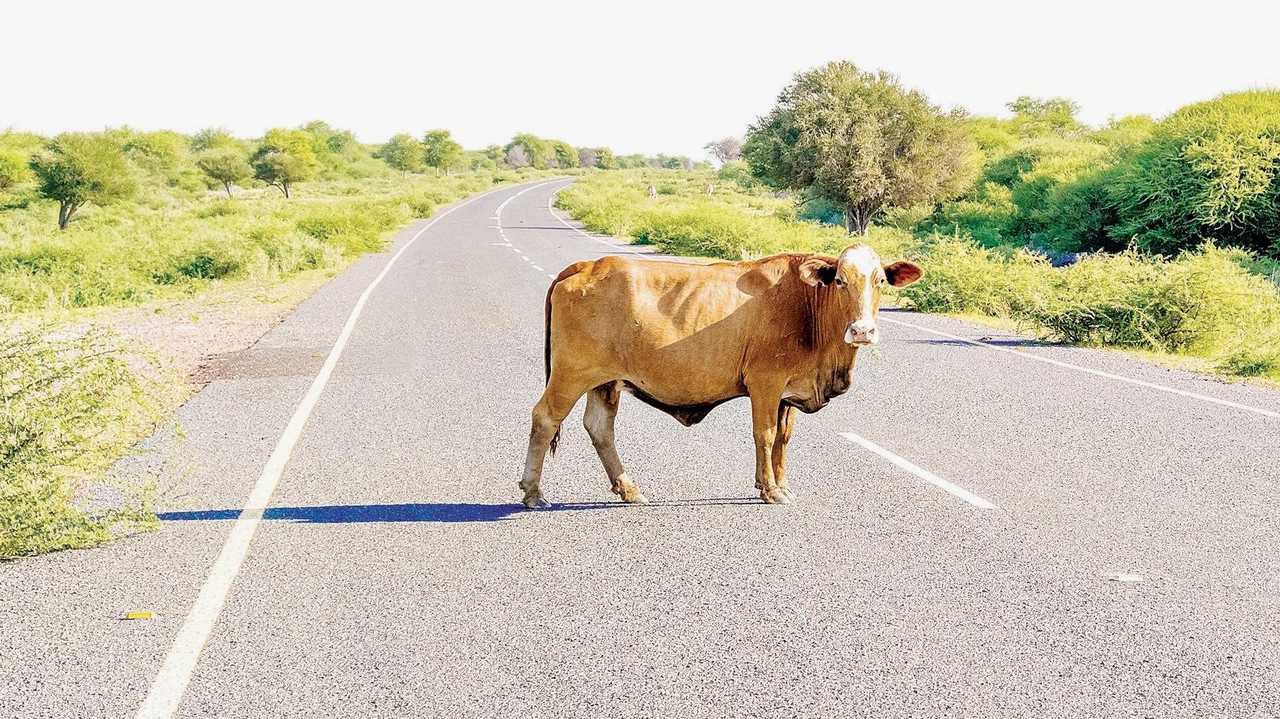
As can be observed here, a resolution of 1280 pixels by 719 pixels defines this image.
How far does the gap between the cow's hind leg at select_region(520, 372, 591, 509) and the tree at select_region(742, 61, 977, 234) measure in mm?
32408

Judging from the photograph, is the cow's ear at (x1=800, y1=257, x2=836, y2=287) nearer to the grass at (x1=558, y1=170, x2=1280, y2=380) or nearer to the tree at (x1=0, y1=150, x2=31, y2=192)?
the grass at (x1=558, y1=170, x2=1280, y2=380)

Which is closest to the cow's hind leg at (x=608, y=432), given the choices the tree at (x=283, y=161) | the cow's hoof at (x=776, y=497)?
the cow's hoof at (x=776, y=497)

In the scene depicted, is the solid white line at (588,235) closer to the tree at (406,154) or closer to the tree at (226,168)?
the tree at (226,168)

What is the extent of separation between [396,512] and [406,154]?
14779 centimetres

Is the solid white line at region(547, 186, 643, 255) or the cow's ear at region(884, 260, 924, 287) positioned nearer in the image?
the cow's ear at region(884, 260, 924, 287)

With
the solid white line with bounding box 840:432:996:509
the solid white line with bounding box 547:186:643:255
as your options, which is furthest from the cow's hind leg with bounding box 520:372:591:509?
the solid white line with bounding box 547:186:643:255

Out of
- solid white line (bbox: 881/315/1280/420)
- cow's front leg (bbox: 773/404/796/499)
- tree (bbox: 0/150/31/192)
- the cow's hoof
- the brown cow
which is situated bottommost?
solid white line (bbox: 881/315/1280/420)

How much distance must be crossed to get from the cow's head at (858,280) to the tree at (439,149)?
150 m

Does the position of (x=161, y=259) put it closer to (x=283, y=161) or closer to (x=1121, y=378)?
(x=1121, y=378)

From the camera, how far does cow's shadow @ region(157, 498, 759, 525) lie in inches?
247

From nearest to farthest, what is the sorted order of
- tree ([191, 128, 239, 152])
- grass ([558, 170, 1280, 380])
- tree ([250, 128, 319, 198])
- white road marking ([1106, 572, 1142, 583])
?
1. white road marking ([1106, 572, 1142, 583])
2. grass ([558, 170, 1280, 380])
3. tree ([250, 128, 319, 198])
4. tree ([191, 128, 239, 152])

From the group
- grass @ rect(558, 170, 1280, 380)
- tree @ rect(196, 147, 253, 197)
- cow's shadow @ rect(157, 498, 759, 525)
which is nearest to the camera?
cow's shadow @ rect(157, 498, 759, 525)

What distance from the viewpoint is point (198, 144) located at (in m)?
150

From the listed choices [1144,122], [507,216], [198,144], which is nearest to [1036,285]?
[507,216]
